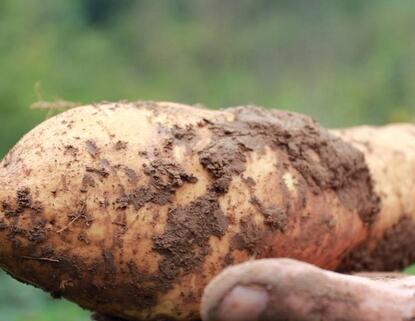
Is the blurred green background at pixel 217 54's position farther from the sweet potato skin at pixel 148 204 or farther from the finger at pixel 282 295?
the finger at pixel 282 295

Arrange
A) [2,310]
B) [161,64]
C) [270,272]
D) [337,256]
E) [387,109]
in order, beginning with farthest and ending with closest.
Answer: [161,64] < [387,109] < [2,310] < [337,256] < [270,272]

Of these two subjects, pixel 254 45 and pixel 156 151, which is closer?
pixel 156 151

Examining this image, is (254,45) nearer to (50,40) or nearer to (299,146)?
(50,40)

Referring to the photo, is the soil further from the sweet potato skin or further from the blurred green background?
the blurred green background

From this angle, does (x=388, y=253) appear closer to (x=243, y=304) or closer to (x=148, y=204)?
(x=148, y=204)

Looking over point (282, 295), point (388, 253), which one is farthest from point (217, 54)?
point (282, 295)

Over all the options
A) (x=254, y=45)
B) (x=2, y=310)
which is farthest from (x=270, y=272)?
(x=254, y=45)

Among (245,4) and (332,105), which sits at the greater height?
(245,4)
